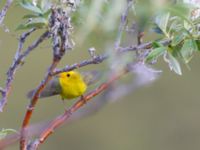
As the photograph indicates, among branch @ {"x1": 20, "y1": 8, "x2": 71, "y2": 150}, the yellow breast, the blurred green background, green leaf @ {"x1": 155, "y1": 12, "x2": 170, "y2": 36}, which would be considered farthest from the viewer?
the blurred green background

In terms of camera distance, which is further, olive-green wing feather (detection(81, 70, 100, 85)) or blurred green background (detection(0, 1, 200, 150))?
blurred green background (detection(0, 1, 200, 150))

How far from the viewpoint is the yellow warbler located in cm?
141

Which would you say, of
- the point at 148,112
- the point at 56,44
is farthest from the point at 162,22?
the point at 148,112

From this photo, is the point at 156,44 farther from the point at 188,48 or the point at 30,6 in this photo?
the point at 30,6

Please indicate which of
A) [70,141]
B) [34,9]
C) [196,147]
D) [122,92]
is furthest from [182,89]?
[122,92]

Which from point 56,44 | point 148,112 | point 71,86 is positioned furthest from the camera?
point 148,112

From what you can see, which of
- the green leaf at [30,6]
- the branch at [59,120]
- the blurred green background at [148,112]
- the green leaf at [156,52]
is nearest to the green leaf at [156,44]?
the green leaf at [156,52]

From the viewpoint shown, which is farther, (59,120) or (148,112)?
(148,112)

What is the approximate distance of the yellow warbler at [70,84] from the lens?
1.41 m

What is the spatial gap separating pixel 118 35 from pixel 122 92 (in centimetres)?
7

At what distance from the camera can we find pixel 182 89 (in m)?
5.61

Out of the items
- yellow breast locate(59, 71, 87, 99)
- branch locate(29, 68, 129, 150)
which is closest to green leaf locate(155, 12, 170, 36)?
branch locate(29, 68, 129, 150)

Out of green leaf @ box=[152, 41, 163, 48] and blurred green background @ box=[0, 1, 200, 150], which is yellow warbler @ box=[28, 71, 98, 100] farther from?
blurred green background @ box=[0, 1, 200, 150]

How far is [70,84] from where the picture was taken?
173 cm
